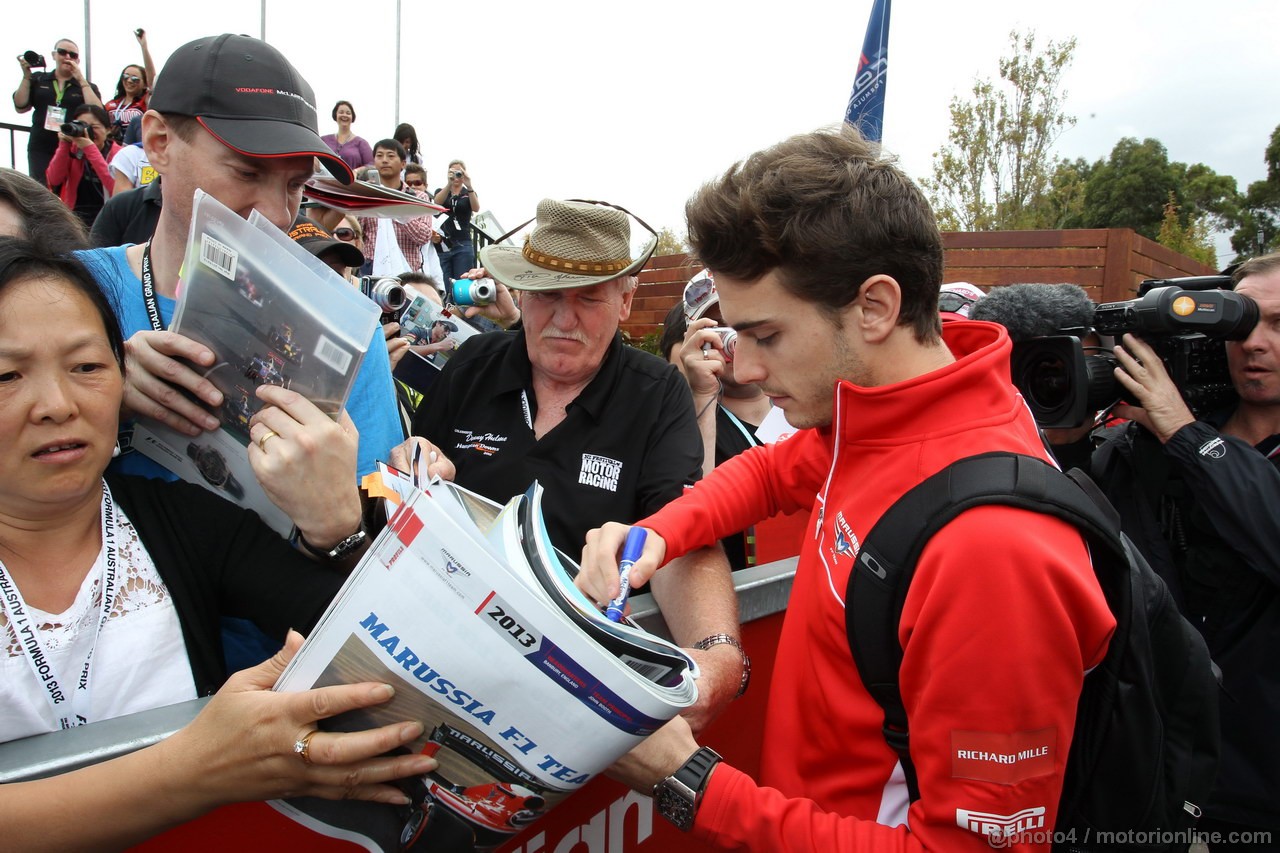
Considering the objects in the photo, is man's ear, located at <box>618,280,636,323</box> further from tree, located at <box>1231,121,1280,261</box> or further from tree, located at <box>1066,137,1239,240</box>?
tree, located at <box>1231,121,1280,261</box>

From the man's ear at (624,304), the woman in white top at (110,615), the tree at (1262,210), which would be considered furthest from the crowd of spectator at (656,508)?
the tree at (1262,210)

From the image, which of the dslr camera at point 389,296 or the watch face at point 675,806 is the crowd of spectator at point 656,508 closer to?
the watch face at point 675,806

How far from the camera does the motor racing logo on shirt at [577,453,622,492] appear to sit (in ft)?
7.58

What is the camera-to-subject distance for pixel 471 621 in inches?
38.3

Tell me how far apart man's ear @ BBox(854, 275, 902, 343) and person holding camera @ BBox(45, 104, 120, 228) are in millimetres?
7830

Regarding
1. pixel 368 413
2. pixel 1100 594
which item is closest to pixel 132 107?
pixel 368 413

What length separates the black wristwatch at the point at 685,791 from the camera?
4.35ft

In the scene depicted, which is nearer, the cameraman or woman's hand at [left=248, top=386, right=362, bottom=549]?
woman's hand at [left=248, top=386, right=362, bottom=549]

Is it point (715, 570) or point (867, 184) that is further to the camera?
point (715, 570)

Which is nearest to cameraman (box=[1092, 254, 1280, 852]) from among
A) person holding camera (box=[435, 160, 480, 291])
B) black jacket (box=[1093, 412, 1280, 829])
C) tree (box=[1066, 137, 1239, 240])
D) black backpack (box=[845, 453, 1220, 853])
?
black jacket (box=[1093, 412, 1280, 829])

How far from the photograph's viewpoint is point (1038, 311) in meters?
2.41

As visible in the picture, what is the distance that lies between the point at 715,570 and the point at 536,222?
131 centimetres

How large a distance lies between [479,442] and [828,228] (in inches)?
53.8

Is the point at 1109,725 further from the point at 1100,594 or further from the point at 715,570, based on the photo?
the point at 715,570
